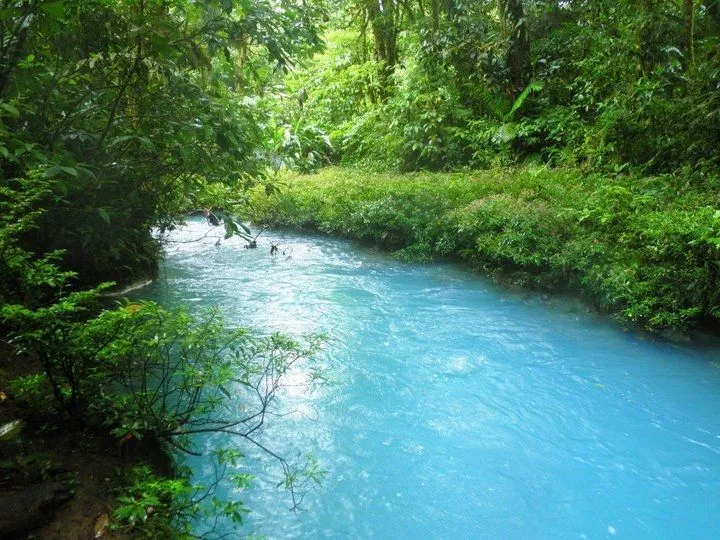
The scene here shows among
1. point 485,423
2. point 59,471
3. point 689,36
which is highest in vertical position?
point 689,36

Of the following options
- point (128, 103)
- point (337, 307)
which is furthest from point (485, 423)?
point (128, 103)

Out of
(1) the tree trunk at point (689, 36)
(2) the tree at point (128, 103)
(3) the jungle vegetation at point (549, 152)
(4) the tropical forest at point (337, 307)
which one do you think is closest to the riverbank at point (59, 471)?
(4) the tropical forest at point (337, 307)

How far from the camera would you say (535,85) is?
448 inches

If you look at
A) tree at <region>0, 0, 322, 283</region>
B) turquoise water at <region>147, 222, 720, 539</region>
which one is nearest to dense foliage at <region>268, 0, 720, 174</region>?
tree at <region>0, 0, 322, 283</region>

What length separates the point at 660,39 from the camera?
31.5 ft

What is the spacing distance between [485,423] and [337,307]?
10.1ft

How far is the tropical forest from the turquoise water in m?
0.03

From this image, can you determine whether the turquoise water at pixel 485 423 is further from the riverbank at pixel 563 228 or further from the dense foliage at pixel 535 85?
the dense foliage at pixel 535 85

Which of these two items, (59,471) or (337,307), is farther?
A: (337,307)

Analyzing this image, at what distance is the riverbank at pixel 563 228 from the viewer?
18.6 feet

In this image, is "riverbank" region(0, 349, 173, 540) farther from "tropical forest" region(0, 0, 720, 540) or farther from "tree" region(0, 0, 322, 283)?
"tree" region(0, 0, 322, 283)

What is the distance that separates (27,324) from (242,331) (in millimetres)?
1131

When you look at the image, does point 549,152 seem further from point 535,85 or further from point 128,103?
point 128,103

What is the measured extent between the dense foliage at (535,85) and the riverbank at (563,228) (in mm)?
1023
